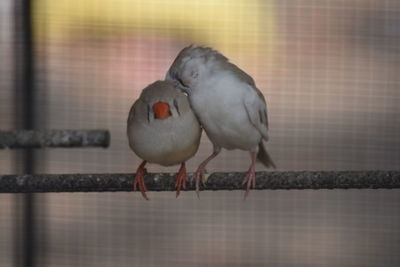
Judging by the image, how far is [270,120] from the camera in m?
2.18

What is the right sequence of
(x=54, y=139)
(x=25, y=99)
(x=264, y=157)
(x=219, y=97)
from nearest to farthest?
(x=219, y=97), (x=54, y=139), (x=264, y=157), (x=25, y=99)

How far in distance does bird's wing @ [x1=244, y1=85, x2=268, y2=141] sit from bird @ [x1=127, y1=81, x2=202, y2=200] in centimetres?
13

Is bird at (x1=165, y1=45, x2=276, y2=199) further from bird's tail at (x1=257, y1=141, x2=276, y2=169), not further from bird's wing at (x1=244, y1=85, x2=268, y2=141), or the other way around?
bird's tail at (x1=257, y1=141, x2=276, y2=169)

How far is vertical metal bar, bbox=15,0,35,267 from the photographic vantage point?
6.75 ft

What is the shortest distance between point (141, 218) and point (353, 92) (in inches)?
25.9

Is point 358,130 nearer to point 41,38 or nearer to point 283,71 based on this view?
point 283,71

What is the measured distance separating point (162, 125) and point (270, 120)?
1.04 metres

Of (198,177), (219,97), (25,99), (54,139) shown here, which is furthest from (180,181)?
(25,99)

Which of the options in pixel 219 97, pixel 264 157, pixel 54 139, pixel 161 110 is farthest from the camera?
pixel 264 157

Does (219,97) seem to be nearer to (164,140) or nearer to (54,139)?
(164,140)

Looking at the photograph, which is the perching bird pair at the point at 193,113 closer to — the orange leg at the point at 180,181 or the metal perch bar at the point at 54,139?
the orange leg at the point at 180,181

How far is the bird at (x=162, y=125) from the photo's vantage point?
1.16m

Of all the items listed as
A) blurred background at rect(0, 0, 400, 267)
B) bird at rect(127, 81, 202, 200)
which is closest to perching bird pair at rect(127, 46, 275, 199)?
bird at rect(127, 81, 202, 200)

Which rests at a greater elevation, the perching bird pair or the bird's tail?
the perching bird pair
